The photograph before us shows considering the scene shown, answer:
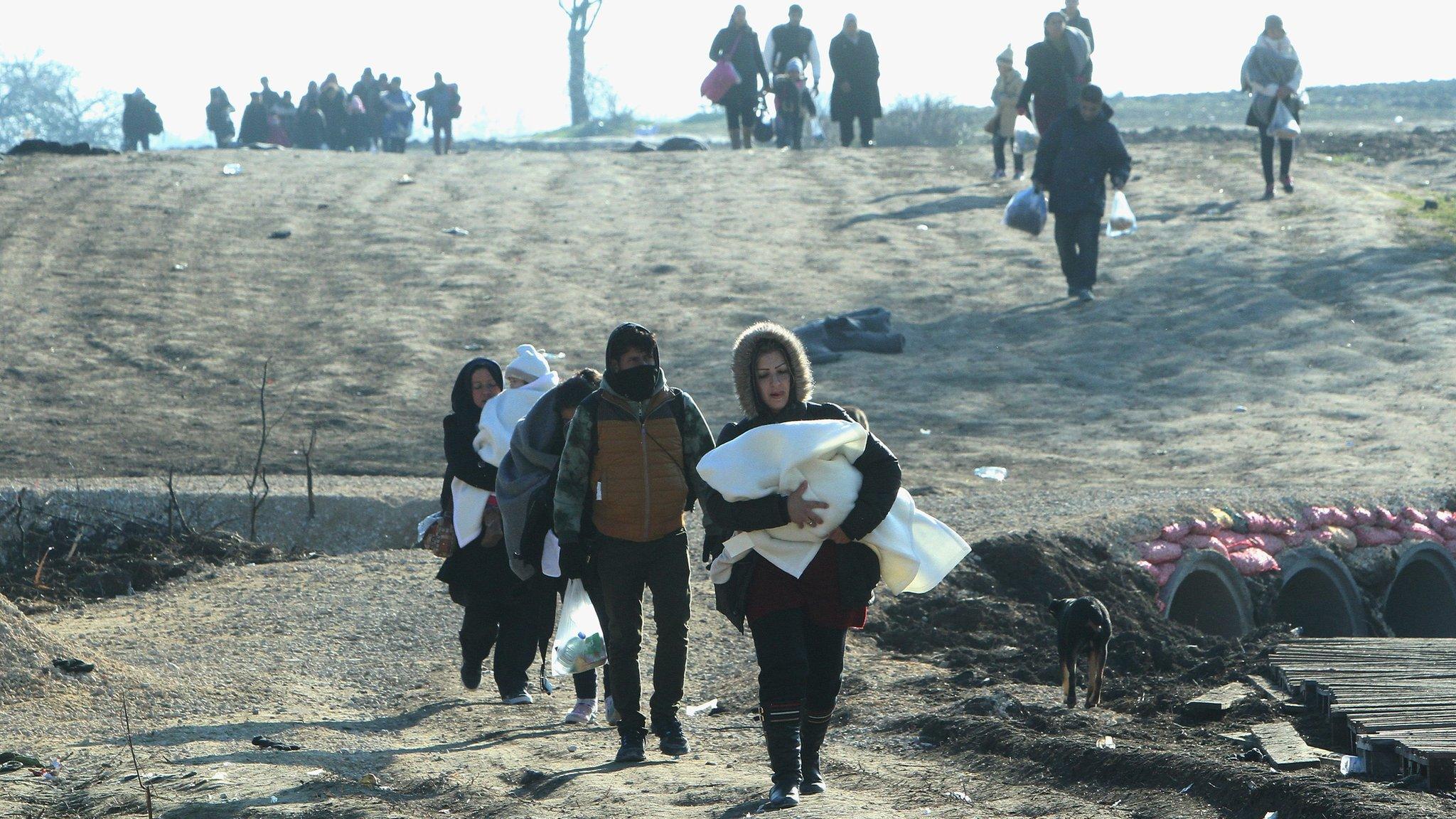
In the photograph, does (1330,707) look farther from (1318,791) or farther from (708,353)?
(708,353)

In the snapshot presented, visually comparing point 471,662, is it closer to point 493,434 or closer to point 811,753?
point 493,434

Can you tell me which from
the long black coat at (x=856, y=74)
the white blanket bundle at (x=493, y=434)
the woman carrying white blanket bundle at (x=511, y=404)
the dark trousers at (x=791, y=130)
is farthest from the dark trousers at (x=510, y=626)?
the dark trousers at (x=791, y=130)

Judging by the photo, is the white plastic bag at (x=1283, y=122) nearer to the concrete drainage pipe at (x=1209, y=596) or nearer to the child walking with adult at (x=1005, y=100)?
the child walking with adult at (x=1005, y=100)

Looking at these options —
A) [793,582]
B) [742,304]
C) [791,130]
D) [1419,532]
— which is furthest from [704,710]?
[791,130]

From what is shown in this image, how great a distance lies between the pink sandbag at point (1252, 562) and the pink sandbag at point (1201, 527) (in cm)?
19

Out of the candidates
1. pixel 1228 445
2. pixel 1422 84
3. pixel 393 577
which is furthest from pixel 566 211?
pixel 1422 84

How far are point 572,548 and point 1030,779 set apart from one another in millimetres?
1677

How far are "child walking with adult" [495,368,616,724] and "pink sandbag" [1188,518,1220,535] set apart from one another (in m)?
A: 4.82

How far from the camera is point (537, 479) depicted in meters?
5.72

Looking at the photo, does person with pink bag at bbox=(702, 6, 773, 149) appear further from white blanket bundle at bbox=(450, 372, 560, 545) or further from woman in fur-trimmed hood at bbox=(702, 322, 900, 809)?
woman in fur-trimmed hood at bbox=(702, 322, 900, 809)

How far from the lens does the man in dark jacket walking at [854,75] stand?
69.5ft

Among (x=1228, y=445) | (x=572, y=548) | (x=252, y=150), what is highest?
(x=252, y=150)

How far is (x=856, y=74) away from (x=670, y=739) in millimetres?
17227

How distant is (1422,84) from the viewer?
38031mm
